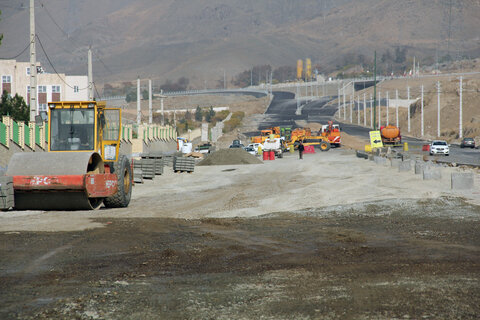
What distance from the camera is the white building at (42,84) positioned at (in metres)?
116

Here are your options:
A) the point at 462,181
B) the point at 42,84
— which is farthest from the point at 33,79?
the point at 42,84

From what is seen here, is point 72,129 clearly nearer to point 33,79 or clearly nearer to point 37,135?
point 33,79

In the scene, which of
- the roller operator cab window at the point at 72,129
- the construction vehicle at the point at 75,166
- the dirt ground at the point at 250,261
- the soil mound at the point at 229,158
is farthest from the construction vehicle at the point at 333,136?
the roller operator cab window at the point at 72,129

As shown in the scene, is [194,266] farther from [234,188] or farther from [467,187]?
[234,188]

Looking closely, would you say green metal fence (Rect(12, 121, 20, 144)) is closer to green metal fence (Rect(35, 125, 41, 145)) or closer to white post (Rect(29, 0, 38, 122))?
white post (Rect(29, 0, 38, 122))

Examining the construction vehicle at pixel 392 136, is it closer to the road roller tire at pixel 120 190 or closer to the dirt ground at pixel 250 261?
the dirt ground at pixel 250 261

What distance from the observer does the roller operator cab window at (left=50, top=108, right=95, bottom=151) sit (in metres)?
20.1

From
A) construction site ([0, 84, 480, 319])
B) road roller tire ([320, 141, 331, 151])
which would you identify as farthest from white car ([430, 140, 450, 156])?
construction site ([0, 84, 480, 319])

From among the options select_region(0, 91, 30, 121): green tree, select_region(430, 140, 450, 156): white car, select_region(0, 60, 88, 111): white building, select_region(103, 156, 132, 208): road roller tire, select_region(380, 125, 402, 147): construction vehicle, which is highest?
select_region(0, 60, 88, 111): white building

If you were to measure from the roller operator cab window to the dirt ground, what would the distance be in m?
2.47

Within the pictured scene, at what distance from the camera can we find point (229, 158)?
172ft

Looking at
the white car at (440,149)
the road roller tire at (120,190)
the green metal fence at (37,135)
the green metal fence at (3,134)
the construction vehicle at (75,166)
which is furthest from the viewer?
the white car at (440,149)

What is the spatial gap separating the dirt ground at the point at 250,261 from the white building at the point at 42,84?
102271 millimetres

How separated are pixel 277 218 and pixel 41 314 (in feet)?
36.1
